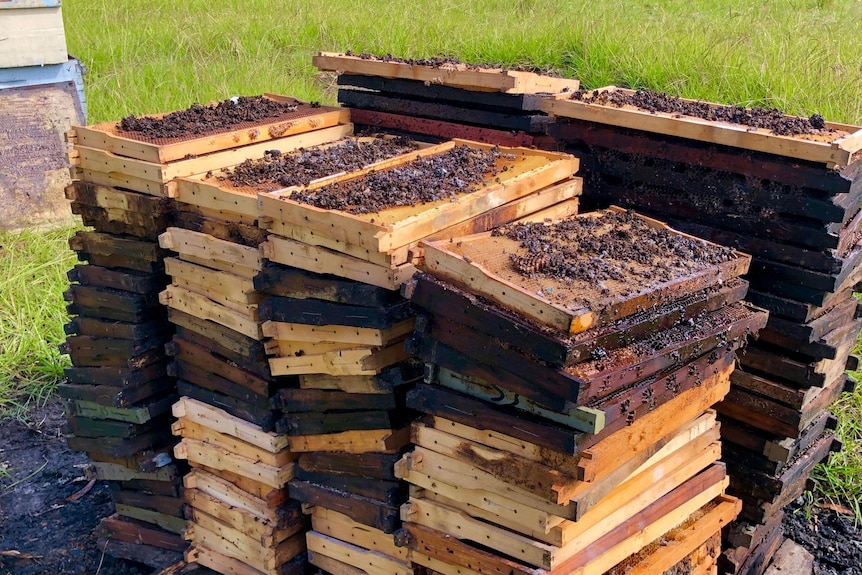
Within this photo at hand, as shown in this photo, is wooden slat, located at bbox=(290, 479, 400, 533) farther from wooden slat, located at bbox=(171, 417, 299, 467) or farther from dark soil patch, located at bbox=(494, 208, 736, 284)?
dark soil patch, located at bbox=(494, 208, 736, 284)

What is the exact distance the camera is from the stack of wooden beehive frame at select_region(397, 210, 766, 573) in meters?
2.76

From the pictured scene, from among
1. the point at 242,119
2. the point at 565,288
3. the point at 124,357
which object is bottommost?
the point at 124,357

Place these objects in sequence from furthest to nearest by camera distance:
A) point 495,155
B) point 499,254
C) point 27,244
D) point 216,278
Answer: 1. point 27,244
2. point 495,155
3. point 216,278
4. point 499,254

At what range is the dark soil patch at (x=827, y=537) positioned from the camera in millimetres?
4527

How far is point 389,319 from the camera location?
3.24m

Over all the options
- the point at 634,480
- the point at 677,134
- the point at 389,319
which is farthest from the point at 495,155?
the point at 634,480

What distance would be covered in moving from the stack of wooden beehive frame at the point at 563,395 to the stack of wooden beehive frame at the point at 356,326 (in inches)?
7.0

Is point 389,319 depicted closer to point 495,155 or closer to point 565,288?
point 565,288

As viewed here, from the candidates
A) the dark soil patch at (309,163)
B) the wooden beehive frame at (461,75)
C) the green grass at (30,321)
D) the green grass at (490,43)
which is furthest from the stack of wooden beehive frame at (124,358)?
the green grass at (490,43)

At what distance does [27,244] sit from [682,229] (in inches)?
244

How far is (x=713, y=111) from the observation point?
4.20 m

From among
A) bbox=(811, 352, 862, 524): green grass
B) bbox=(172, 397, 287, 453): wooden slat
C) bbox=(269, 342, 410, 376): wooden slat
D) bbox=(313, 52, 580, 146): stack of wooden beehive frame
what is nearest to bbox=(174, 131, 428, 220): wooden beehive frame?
bbox=(269, 342, 410, 376): wooden slat

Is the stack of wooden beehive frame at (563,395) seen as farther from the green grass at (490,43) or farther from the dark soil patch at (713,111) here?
the green grass at (490,43)

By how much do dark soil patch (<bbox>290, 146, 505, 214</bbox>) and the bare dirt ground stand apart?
106 inches
